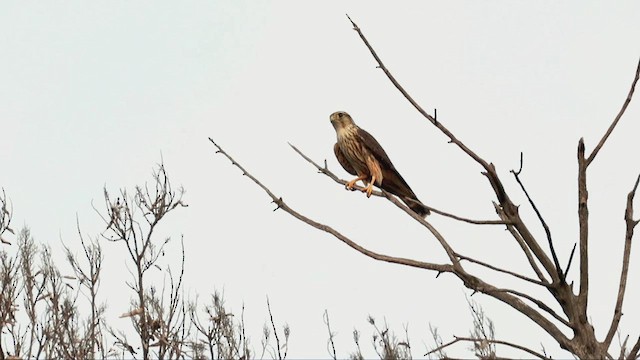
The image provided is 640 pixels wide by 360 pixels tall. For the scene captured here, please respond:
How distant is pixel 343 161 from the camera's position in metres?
5.27

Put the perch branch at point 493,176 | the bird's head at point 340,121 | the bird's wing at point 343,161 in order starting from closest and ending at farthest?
1. the perch branch at point 493,176
2. the bird's wing at point 343,161
3. the bird's head at point 340,121

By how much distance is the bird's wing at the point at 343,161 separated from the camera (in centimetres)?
524

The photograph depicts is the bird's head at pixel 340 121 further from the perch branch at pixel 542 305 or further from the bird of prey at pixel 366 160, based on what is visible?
the perch branch at pixel 542 305

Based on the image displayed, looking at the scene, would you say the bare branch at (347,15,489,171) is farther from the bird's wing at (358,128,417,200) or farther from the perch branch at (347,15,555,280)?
the bird's wing at (358,128,417,200)

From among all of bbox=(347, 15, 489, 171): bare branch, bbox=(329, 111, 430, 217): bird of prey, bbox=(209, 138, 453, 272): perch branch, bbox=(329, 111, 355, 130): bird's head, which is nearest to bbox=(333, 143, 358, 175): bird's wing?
bbox=(329, 111, 430, 217): bird of prey

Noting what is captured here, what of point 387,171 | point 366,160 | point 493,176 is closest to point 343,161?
point 366,160

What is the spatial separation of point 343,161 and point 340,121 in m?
0.36

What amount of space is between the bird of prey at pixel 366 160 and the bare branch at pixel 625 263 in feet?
11.0

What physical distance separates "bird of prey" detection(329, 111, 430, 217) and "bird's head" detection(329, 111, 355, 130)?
4 centimetres

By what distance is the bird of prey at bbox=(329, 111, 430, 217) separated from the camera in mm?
4898

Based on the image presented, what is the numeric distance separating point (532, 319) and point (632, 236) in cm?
26

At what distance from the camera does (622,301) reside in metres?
1.20

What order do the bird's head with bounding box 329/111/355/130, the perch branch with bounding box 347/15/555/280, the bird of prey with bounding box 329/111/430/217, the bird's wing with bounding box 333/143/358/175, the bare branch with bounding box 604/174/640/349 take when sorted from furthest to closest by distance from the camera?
1. the bird's head with bounding box 329/111/355/130
2. the bird's wing with bounding box 333/143/358/175
3. the bird of prey with bounding box 329/111/430/217
4. the perch branch with bounding box 347/15/555/280
5. the bare branch with bounding box 604/174/640/349

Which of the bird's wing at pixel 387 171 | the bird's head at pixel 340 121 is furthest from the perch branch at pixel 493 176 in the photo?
the bird's head at pixel 340 121
